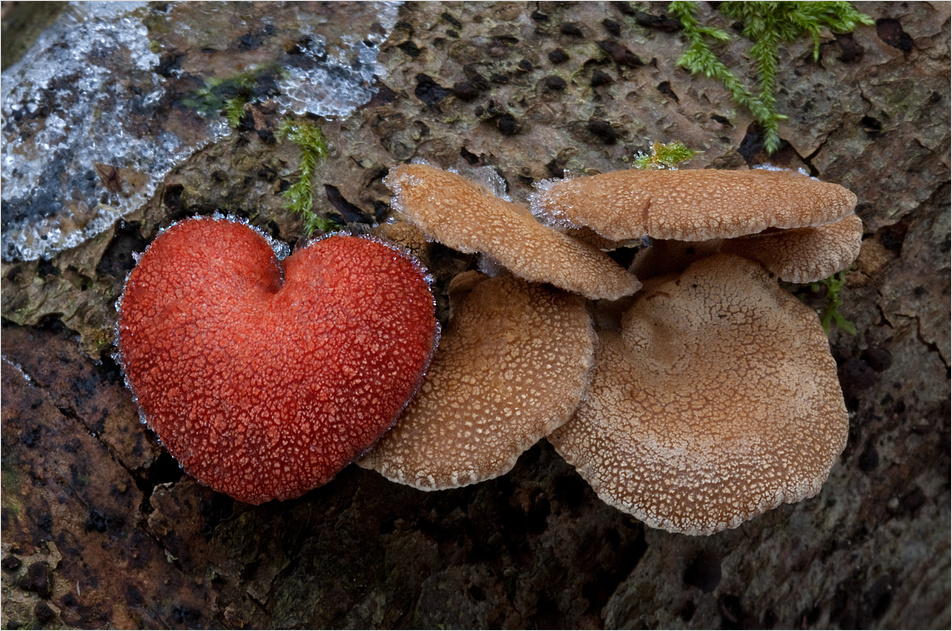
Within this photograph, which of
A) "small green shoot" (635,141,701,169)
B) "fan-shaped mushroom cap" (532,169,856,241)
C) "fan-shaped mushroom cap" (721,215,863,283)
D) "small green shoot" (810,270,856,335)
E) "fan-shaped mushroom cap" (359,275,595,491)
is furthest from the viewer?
"small green shoot" (810,270,856,335)

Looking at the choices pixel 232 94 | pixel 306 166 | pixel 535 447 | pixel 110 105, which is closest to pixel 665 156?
pixel 535 447

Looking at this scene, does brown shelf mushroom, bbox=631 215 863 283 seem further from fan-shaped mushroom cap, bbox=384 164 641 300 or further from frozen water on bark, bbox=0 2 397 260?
frozen water on bark, bbox=0 2 397 260

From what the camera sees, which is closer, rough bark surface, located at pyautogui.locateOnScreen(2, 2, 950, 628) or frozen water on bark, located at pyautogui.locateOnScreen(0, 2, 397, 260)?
rough bark surface, located at pyautogui.locateOnScreen(2, 2, 950, 628)

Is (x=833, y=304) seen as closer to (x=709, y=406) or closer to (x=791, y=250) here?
(x=791, y=250)

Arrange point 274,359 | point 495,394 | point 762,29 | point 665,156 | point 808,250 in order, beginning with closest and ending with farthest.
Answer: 1. point 274,359
2. point 495,394
3. point 808,250
4. point 665,156
5. point 762,29

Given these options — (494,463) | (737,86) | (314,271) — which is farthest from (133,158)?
(737,86)

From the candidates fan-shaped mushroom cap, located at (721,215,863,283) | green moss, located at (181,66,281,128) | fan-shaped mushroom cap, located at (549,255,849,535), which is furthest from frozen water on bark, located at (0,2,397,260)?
fan-shaped mushroom cap, located at (721,215,863,283)

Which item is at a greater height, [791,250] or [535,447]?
[791,250]
